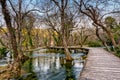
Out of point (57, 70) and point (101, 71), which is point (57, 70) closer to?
point (57, 70)

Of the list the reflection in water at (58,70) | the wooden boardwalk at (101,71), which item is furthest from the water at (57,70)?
the wooden boardwalk at (101,71)

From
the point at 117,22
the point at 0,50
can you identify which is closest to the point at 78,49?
the point at 117,22

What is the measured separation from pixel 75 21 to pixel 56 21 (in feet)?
14.1

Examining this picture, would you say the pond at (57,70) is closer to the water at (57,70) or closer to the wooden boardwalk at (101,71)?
the water at (57,70)

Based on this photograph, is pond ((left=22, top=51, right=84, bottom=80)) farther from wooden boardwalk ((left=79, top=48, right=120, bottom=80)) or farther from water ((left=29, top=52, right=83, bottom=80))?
wooden boardwalk ((left=79, top=48, right=120, bottom=80))

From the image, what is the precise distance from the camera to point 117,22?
126ft

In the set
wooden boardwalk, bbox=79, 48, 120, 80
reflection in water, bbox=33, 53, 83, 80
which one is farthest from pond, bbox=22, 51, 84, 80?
wooden boardwalk, bbox=79, 48, 120, 80

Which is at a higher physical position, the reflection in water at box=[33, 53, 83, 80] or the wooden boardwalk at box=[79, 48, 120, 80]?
the wooden boardwalk at box=[79, 48, 120, 80]

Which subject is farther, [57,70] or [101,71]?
[57,70]

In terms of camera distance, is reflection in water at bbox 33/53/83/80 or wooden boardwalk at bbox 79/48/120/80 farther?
reflection in water at bbox 33/53/83/80

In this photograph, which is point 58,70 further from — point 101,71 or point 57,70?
point 101,71

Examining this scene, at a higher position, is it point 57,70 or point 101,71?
point 101,71

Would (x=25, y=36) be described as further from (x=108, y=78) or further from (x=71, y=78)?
(x=108, y=78)

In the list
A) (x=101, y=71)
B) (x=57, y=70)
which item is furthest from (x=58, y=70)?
(x=101, y=71)
